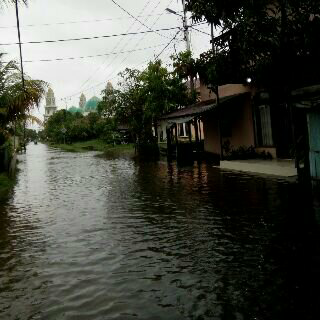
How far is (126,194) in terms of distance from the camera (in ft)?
44.1

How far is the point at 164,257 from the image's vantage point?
21.9ft

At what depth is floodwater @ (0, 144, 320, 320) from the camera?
191 inches

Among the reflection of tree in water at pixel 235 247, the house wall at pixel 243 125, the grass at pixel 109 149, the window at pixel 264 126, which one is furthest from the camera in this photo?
the grass at pixel 109 149

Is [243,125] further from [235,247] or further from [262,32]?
[235,247]

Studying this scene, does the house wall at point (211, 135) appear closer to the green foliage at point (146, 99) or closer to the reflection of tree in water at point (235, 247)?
the green foliage at point (146, 99)

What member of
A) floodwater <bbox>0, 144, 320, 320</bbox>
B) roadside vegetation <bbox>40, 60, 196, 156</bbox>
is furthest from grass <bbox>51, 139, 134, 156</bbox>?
floodwater <bbox>0, 144, 320, 320</bbox>

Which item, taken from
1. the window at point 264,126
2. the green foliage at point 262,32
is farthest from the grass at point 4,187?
the window at point 264,126

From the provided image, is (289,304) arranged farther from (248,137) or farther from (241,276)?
(248,137)

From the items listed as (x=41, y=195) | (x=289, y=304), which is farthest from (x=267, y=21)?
(x=41, y=195)

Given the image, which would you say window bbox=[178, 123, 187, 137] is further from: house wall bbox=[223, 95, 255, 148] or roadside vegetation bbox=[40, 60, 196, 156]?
house wall bbox=[223, 95, 255, 148]

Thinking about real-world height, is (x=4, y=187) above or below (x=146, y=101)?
below

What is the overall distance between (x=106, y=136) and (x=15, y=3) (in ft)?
153

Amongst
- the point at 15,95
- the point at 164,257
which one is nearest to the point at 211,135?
the point at 15,95

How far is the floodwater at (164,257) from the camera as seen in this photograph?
4844 mm
